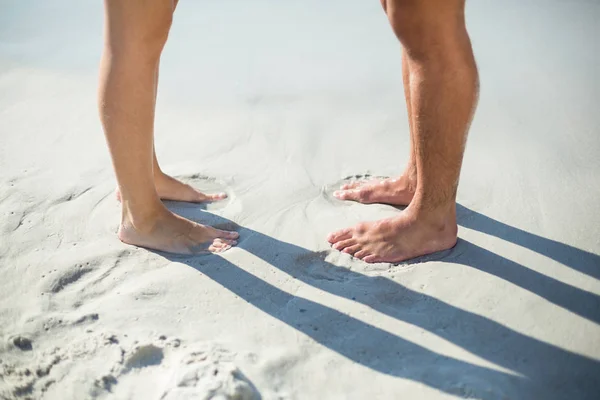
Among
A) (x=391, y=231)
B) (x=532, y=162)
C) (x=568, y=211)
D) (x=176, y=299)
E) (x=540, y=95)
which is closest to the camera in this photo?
(x=176, y=299)

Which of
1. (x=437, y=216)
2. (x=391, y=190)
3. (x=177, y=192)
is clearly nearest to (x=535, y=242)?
(x=437, y=216)

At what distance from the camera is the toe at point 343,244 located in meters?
Answer: 1.70

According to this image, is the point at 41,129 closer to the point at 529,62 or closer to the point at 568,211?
the point at 568,211

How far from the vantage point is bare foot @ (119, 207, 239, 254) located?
1.69 meters

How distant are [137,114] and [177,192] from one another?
17.4 inches

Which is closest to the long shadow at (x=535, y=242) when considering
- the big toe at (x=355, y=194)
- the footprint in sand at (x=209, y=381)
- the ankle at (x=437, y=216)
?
the ankle at (x=437, y=216)

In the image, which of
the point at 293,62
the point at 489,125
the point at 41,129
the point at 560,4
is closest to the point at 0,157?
the point at 41,129

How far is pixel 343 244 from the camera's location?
171 centimetres

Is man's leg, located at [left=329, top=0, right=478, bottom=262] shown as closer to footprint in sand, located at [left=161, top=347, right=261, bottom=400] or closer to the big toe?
the big toe

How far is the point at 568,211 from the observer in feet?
5.98

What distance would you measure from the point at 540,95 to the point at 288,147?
1.11 metres

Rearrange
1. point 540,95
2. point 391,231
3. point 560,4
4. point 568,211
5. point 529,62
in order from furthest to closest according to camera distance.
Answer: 1. point 560,4
2. point 529,62
3. point 540,95
4. point 568,211
5. point 391,231

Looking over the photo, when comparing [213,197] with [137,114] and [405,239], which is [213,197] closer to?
[137,114]

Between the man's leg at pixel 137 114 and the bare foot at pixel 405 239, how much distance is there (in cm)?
37
